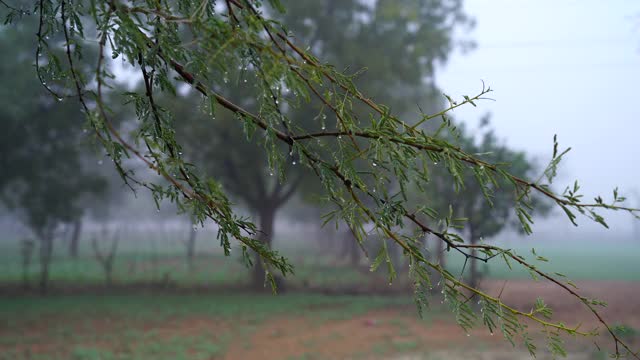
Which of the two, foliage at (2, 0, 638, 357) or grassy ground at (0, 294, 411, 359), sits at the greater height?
foliage at (2, 0, 638, 357)

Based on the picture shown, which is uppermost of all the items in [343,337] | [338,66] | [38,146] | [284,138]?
[338,66]

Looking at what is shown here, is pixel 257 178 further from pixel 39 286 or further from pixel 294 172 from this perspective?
pixel 39 286

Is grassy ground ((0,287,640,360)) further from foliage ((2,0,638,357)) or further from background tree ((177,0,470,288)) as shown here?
foliage ((2,0,638,357))

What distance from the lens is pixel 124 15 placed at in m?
1.63

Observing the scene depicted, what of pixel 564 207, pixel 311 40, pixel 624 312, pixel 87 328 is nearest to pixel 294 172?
pixel 311 40

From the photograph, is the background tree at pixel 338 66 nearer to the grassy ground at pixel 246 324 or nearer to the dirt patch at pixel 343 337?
the grassy ground at pixel 246 324

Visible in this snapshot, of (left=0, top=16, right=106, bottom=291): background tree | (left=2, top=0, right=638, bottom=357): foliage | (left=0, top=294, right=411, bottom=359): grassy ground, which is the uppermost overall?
(left=0, top=16, right=106, bottom=291): background tree

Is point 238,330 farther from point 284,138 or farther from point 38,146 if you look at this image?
point 38,146

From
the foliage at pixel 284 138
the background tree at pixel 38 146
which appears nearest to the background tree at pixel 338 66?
the background tree at pixel 38 146

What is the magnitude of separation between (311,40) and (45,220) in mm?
11256

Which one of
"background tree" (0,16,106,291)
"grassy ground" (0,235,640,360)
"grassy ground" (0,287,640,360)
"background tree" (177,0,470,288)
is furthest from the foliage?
"background tree" (0,16,106,291)

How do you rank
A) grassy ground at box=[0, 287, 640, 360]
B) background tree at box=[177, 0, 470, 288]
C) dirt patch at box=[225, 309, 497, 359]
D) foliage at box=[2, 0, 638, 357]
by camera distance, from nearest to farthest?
foliage at box=[2, 0, 638, 357] → grassy ground at box=[0, 287, 640, 360] → dirt patch at box=[225, 309, 497, 359] → background tree at box=[177, 0, 470, 288]

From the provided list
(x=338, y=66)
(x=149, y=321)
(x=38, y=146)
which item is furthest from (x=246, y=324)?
(x=38, y=146)

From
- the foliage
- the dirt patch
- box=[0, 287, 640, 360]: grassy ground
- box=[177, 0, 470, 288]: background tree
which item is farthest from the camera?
box=[177, 0, 470, 288]: background tree
